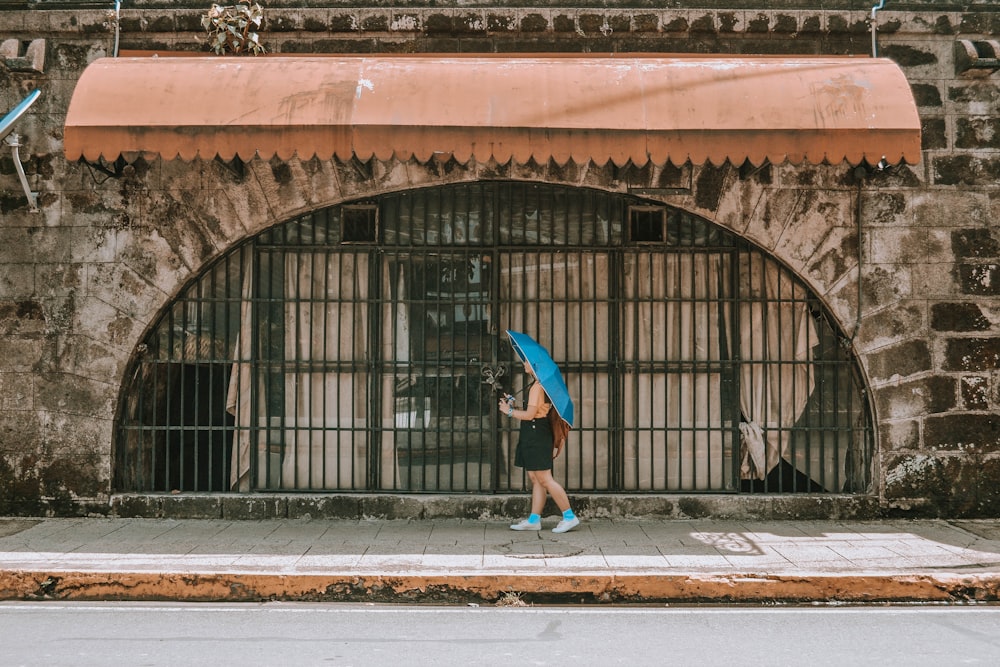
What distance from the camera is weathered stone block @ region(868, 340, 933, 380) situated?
9.10 metres

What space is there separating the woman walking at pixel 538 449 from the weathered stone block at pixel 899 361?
3.27 meters

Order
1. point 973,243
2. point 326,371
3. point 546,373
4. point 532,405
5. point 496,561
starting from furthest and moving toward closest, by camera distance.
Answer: point 326,371 → point 973,243 → point 532,405 → point 546,373 → point 496,561

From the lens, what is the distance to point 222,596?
22.6ft

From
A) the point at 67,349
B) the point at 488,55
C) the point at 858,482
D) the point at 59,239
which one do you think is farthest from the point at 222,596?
the point at 858,482

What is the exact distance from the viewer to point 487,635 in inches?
234

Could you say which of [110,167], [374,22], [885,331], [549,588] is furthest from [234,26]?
[885,331]

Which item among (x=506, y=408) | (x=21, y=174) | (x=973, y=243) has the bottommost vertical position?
(x=506, y=408)

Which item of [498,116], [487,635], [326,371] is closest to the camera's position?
[487,635]

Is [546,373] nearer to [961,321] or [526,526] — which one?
[526,526]

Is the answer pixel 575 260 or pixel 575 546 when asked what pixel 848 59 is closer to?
pixel 575 260

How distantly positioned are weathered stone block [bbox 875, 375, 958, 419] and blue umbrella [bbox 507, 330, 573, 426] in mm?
3190

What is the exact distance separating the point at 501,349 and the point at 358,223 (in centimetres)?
191

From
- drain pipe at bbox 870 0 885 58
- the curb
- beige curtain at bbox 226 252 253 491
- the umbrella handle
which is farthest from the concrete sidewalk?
drain pipe at bbox 870 0 885 58

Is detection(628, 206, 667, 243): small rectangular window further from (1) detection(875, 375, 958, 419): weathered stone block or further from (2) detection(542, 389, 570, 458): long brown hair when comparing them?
(1) detection(875, 375, 958, 419): weathered stone block
